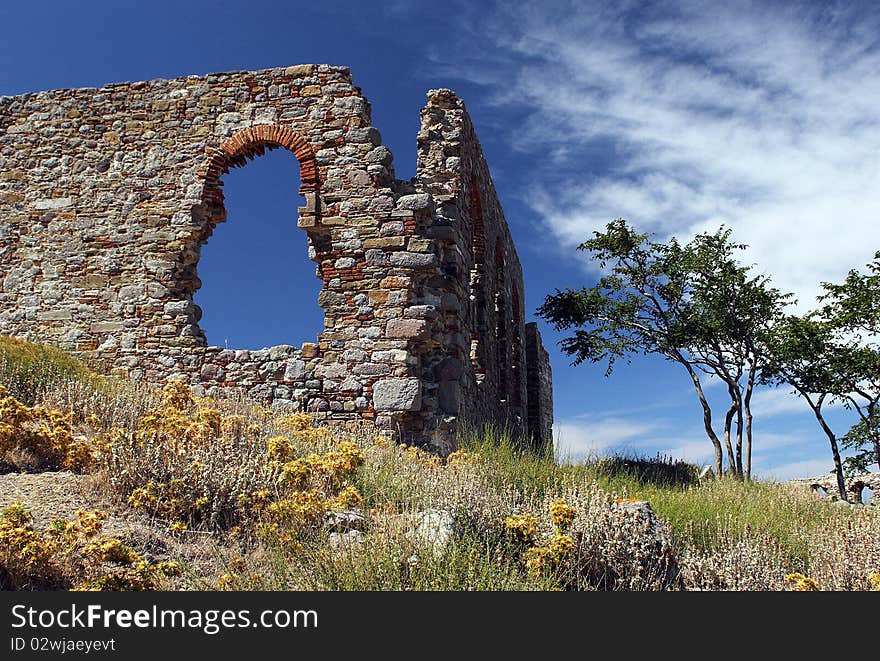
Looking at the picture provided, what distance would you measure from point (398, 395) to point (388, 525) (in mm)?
4712

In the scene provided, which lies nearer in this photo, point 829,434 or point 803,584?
point 803,584

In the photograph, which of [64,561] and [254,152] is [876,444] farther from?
[64,561]

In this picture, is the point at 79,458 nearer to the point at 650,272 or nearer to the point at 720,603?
the point at 720,603

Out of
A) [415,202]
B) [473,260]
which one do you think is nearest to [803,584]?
[415,202]

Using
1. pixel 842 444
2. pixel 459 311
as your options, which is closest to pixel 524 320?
pixel 842 444

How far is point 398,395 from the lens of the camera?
28.9 ft

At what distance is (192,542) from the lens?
14.5 ft

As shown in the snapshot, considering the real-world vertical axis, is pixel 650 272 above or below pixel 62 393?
above

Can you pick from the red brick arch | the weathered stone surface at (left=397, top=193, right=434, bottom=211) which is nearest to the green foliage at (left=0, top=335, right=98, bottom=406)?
the red brick arch

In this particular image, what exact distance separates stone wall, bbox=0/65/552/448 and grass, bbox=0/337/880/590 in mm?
2479

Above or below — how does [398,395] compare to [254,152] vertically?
below

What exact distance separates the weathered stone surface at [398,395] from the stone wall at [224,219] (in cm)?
2

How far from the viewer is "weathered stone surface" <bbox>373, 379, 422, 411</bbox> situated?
8.77 m

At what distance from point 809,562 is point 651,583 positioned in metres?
1.95
